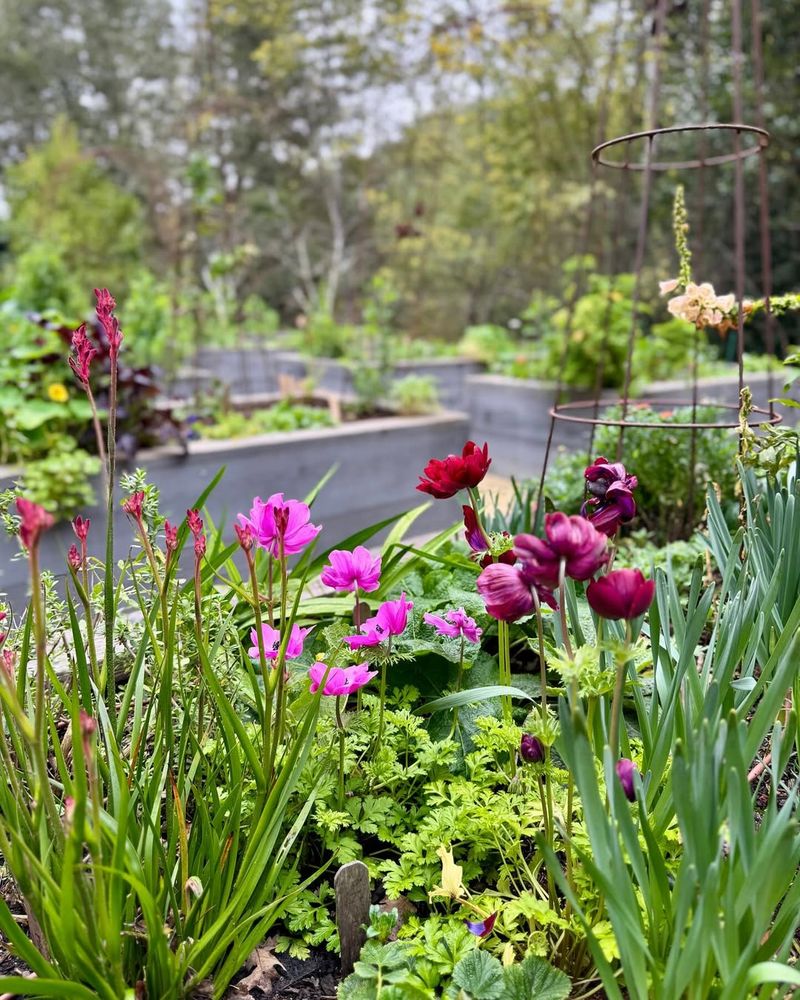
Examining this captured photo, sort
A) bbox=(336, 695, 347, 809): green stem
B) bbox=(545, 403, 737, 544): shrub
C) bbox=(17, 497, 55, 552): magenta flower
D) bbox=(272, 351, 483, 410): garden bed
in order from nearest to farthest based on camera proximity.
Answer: bbox=(17, 497, 55, 552): magenta flower, bbox=(336, 695, 347, 809): green stem, bbox=(545, 403, 737, 544): shrub, bbox=(272, 351, 483, 410): garden bed

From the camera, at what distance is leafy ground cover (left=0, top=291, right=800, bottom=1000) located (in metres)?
0.66

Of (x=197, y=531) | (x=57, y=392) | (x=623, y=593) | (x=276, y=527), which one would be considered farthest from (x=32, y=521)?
(x=57, y=392)

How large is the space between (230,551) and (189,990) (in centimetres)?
64

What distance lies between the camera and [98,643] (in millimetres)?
1357

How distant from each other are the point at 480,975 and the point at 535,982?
2.1 inches

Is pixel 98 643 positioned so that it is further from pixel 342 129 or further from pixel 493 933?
pixel 342 129

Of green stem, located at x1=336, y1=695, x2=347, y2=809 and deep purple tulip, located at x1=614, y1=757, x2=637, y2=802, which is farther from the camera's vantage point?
green stem, located at x1=336, y1=695, x2=347, y2=809

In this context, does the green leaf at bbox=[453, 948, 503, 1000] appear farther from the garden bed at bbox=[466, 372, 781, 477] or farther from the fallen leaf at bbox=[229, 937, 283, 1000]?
the garden bed at bbox=[466, 372, 781, 477]

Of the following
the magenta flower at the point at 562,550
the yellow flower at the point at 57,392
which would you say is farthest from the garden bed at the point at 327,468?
the magenta flower at the point at 562,550

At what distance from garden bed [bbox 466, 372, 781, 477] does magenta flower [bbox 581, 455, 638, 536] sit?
3863 millimetres

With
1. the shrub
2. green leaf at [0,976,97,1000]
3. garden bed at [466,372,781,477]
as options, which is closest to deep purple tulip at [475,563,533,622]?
green leaf at [0,976,97,1000]

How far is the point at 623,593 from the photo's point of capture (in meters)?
0.65

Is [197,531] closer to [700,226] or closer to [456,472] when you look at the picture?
[456,472]

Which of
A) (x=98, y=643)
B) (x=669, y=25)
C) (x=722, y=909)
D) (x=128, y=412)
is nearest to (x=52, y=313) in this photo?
(x=128, y=412)
